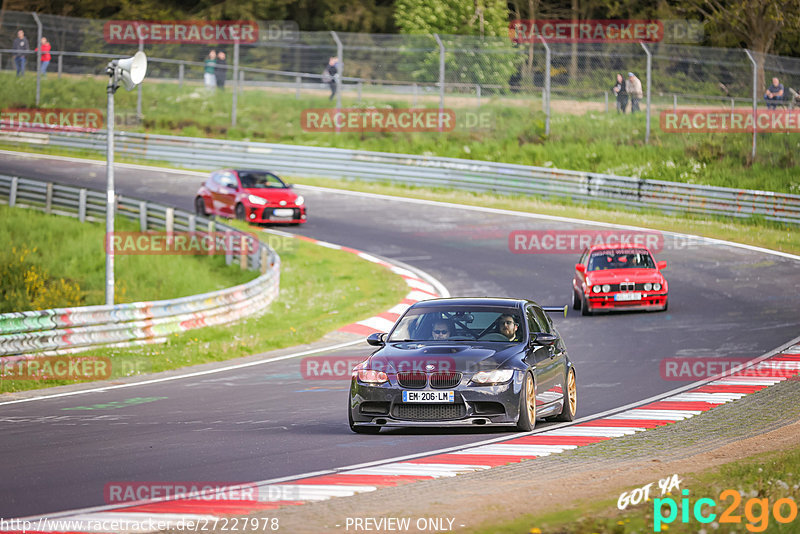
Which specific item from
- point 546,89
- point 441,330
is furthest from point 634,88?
point 441,330

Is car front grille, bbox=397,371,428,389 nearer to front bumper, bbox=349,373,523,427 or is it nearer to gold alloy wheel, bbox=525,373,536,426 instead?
front bumper, bbox=349,373,523,427

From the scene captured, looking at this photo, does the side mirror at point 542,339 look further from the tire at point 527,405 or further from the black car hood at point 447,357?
the tire at point 527,405

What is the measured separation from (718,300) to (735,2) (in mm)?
25680

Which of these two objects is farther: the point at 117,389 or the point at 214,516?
the point at 117,389

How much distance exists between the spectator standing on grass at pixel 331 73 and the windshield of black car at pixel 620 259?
19.0 meters

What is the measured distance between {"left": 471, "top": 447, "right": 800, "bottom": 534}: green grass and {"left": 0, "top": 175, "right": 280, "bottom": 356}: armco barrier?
1079cm

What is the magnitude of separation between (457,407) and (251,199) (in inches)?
846

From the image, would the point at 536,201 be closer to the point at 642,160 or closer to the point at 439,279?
the point at 642,160

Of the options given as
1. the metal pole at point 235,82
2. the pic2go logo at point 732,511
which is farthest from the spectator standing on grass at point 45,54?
the pic2go logo at point 732,511

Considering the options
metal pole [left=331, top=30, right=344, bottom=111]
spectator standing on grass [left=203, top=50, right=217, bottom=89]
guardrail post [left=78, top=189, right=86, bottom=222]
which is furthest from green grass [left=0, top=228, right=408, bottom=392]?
spectator standing on grass [left=203, top=50, right=217, bottom=89]

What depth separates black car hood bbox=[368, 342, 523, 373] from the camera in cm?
1097

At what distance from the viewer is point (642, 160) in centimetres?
3678

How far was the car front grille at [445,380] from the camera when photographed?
10.9 m

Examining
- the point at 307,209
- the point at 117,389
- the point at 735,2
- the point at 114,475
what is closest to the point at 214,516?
the point at 114,475
